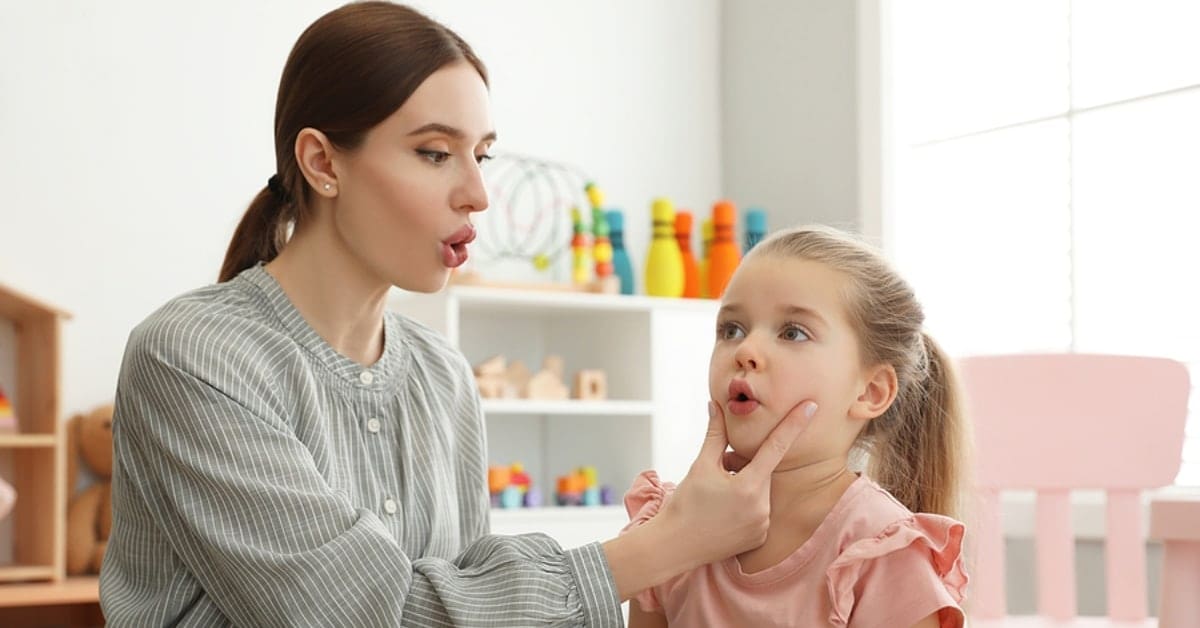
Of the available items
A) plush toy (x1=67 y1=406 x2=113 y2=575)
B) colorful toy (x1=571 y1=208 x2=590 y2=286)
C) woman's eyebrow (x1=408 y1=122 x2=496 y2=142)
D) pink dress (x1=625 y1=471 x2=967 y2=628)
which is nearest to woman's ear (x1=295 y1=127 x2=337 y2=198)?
woman's eyebrow (x1=408 y1=122 x2=496 y2=142)

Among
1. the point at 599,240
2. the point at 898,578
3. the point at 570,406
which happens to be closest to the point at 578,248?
the point at 599,240

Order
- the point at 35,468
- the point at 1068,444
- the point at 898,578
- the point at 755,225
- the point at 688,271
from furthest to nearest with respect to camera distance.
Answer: the point at 755,225, the point at 688,271, the point at 35,468, the point at 1068,444, the point at 898,578

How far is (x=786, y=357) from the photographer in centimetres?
128

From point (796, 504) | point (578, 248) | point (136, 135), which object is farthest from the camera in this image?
point (578, 248)

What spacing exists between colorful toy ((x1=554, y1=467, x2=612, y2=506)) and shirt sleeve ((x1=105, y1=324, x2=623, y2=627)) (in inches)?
79.9

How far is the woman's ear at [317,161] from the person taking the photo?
1.50 m

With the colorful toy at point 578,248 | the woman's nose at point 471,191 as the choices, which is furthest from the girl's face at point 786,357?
the colorful toy at point 578,248

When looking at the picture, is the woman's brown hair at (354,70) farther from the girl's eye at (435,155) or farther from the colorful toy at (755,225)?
the colorful toy at (755,225)

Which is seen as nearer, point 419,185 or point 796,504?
point 796,504

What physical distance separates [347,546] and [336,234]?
39cm

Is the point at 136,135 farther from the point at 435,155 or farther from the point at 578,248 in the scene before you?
the point at 435,155

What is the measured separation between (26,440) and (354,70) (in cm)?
169

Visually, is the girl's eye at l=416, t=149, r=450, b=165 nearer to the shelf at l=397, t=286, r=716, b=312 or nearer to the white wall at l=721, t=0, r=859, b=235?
the shelf at l=397, t=286, r=716, b=312

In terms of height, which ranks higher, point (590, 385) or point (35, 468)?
point (590, 385)
